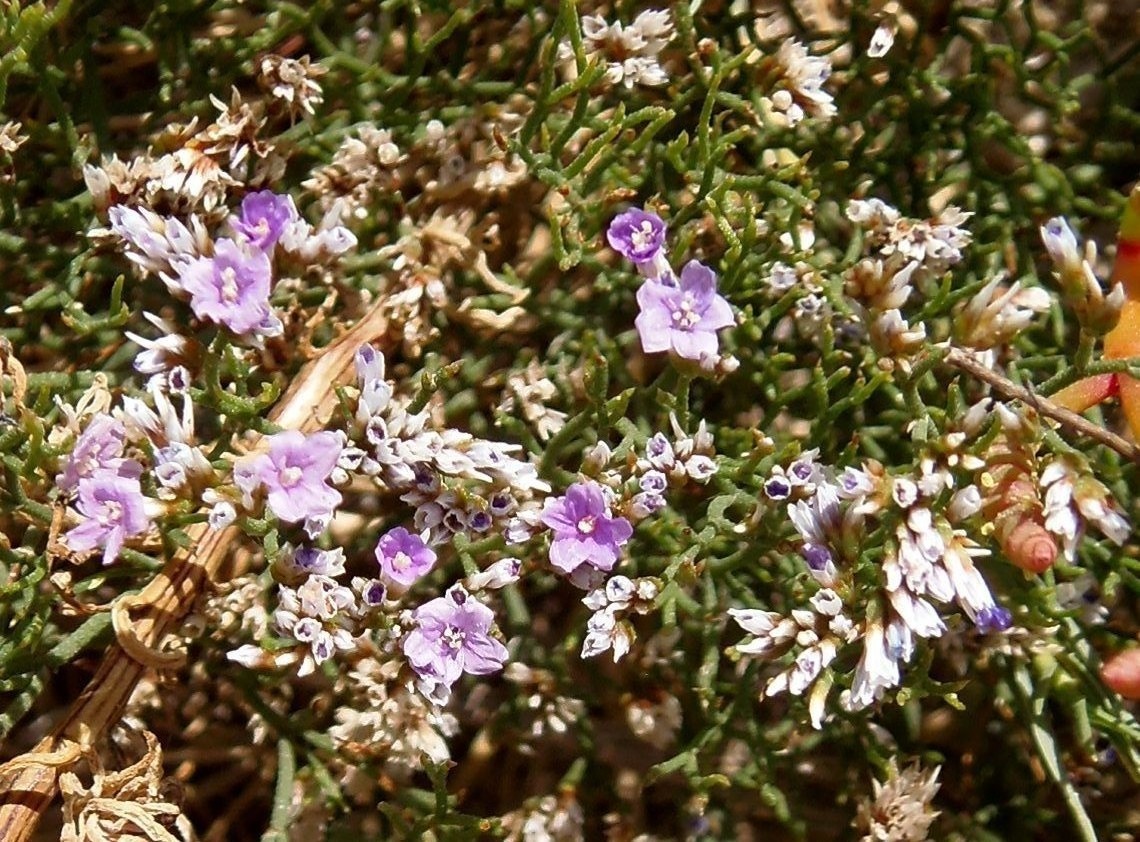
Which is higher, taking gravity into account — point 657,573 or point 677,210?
point 677,210

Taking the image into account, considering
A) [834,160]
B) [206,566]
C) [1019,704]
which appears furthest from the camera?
[834,160]

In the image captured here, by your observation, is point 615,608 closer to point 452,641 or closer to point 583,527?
point 583,527

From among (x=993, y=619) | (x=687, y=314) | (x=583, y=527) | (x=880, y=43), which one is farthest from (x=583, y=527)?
(x=880, y=43)

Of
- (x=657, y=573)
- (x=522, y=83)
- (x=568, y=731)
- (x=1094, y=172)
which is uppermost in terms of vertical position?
(x=522, y=83)

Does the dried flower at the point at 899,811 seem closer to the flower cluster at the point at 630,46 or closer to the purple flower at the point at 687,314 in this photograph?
the purple flower at the point at 687,314

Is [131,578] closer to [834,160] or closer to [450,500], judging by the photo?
[450,500]

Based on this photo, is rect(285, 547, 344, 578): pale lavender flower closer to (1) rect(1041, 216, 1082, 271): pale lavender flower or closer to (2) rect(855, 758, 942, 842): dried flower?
(2) rect(855, 758, 942, 842): dried flower

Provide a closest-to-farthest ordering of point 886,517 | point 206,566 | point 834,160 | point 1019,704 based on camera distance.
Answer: point 886,517, point 206,566, point 1019,704, point 834,160

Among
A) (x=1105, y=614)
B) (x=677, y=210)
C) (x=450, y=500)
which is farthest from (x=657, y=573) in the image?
(x=1105, y=614)
